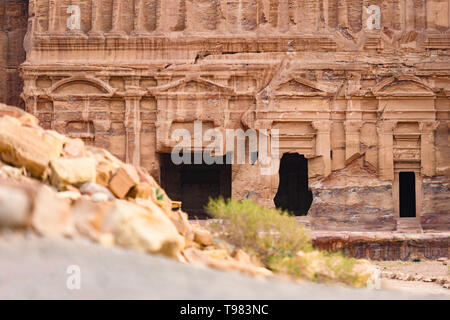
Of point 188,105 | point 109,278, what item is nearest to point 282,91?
point 188,105

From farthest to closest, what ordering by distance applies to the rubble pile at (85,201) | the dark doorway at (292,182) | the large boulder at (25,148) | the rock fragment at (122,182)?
the dark doorway at (292,182) < the rock fragment at (122,182) < the large boulder at (25,148) < the rubble pile at (85,201)

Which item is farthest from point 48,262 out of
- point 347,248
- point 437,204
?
point 437,204

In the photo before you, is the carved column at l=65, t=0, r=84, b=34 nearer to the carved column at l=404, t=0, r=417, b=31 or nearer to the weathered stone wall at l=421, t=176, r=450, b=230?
the carved column at l=404, t=0, r=417, b=31

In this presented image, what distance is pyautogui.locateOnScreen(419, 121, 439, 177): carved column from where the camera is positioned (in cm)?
1914

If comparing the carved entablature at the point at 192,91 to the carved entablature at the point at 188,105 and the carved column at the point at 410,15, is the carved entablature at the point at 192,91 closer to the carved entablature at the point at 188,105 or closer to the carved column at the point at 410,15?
the carved entablature at the point at 188,105

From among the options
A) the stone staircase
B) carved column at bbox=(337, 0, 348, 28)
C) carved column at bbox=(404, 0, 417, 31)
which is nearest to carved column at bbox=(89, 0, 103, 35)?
carved column at bbox=(337, 0, 348, 28)

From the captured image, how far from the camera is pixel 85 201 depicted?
6605mm

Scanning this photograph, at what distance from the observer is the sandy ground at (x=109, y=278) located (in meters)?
4.51

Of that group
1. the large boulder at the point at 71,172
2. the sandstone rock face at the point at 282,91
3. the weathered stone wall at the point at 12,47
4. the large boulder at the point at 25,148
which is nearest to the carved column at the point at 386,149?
the sandstone rock face at the point at 282,91

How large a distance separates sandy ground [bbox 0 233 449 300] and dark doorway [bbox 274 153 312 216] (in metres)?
18.4

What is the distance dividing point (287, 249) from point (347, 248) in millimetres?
7110

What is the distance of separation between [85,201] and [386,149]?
13916mm

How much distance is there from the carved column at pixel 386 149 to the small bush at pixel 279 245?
968cm
